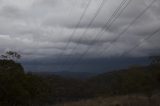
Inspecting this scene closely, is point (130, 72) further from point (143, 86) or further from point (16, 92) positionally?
point (16, 92)

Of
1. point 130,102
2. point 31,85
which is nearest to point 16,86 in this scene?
point 31,85

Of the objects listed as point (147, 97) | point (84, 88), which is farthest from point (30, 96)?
point (84, 88)

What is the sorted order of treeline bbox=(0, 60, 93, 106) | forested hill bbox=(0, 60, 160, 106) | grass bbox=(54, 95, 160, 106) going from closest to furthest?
treeline bbox=(0, 60, 93, 106) → forested hill bbox=(0, 60, 160, 106) → grass bbox=(54, 95, 160, 106)

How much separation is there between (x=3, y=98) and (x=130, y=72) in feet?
94.1

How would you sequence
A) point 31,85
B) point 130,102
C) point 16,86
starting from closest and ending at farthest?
point 16,86
point 31,85
point 130,102

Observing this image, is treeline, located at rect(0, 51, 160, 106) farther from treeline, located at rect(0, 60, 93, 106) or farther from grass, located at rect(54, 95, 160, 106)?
grass, located at rect(54, 95, 160, 106)

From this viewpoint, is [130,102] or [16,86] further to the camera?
[130,102]

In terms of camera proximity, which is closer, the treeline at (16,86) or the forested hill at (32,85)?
the treeline at (16,86)

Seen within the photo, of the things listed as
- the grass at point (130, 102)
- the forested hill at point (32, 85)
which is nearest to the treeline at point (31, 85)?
the forested hill at point (32, 85)

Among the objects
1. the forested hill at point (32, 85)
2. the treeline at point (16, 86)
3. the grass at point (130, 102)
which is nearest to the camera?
the treeline at point (16, 86)

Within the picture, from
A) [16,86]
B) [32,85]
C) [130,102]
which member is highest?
[32,85]

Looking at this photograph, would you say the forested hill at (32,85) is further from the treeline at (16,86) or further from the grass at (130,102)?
the grass at (130,102)

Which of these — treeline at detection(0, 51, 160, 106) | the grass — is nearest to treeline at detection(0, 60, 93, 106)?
treeline at detection(0, 51, 160, 106)

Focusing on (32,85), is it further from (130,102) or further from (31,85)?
(130,102)
